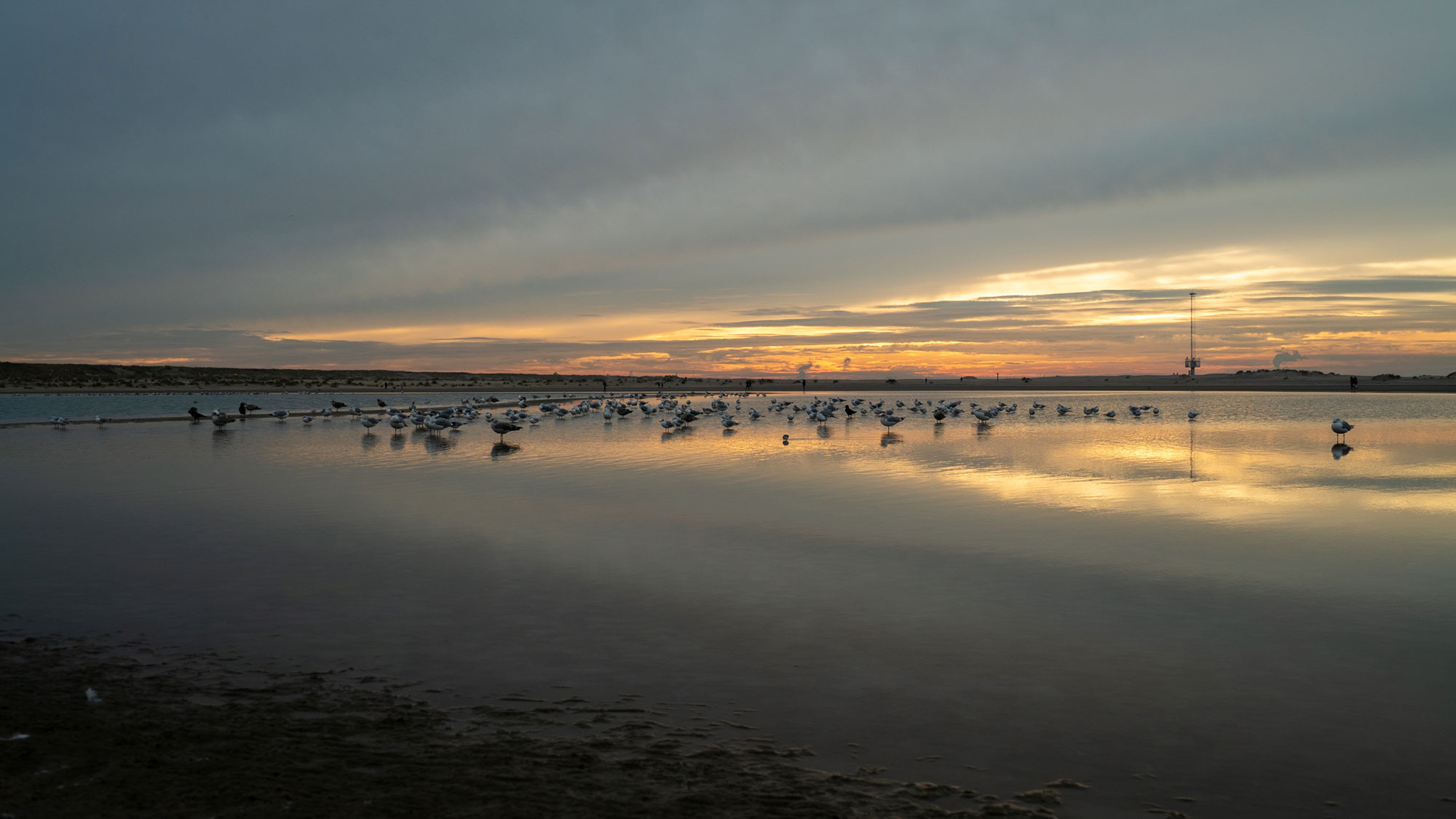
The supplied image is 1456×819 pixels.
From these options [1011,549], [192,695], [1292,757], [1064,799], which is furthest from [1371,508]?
[192,695]

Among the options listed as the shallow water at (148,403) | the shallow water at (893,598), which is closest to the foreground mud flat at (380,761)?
the shallow water at (893,598)

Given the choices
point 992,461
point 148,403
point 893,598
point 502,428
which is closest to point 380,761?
point 893,598

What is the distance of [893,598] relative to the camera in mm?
8844

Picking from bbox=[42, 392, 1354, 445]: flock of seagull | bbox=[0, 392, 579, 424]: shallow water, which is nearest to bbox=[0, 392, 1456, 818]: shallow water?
bbox=[42, 392, 1354, 445]: flock of seagull

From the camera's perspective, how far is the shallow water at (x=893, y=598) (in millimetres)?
5441

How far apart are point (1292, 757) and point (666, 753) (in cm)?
382

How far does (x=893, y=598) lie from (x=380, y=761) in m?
5.39

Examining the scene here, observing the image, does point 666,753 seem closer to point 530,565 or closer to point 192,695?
point 192,695

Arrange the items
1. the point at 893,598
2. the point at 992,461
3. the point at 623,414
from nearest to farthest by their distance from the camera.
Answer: the point at 893,598, the point at 992,461, the point at 623,414

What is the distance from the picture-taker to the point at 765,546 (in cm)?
1148

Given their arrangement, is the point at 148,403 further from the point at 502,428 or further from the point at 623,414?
the point at 502,428

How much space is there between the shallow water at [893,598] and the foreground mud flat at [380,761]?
43cm

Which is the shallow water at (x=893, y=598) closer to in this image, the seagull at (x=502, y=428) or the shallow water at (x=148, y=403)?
the seagull at (x=502, y=428)

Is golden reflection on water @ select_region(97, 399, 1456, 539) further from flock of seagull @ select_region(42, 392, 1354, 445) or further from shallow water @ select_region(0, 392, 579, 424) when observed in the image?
shallow water @ select_region(0, 392, 579, 424)
